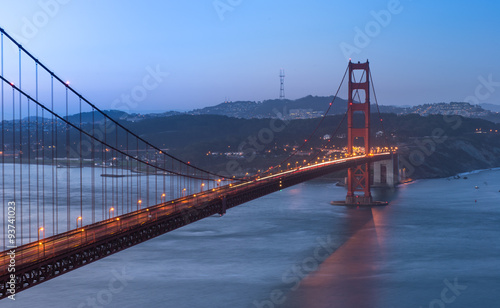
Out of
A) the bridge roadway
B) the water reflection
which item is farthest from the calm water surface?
the bridge roadway

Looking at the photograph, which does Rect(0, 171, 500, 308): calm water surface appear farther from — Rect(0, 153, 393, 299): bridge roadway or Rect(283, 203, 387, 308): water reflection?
Rect(0, 153, 393, 299): bridge roadway

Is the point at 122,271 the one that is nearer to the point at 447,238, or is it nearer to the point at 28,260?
the point at 28,260

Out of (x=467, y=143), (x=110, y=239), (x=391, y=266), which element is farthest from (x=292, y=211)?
(x=467, y=143)

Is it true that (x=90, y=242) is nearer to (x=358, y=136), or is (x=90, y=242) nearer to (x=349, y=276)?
(x=349, y=276)

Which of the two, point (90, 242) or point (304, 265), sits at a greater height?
point (90, 242)

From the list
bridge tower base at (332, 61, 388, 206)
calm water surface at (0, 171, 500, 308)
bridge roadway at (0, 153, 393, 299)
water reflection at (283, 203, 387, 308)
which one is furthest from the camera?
bridge tower base at (332, 61, 388, 206)

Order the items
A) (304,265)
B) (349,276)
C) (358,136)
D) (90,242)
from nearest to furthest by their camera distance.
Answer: (90,242)
(349,276)
(304,265)
(358,136)

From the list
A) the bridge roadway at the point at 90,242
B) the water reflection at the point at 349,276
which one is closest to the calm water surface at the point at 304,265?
the water reflection at the point at 349,276

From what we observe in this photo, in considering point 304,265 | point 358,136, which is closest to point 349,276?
point 304,265
